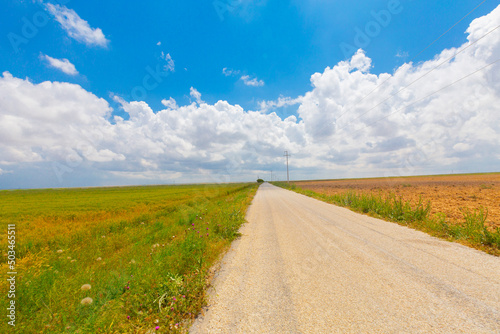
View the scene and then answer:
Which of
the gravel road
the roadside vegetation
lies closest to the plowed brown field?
the roadside vegetation

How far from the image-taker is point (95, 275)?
4.08 m

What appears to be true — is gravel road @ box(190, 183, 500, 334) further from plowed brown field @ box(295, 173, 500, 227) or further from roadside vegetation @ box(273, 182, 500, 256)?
plowed brown field @ box(295, 173, 500, 227)

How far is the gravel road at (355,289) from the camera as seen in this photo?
2471mm

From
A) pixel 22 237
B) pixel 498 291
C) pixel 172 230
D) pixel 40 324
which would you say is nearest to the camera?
pixel 40 324

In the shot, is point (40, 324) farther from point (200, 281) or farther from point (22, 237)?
point (22, 237)

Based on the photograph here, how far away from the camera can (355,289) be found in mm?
3279

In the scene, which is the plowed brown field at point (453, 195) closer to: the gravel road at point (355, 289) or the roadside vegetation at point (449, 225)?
the roadside vegetation at point (449, 225)

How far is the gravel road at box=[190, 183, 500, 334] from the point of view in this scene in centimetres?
247

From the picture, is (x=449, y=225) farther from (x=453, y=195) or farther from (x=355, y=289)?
(x=453, y=195)

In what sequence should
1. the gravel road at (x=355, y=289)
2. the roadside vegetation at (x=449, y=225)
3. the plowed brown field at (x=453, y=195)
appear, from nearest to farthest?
the gravel road at (x=355, y=289) < the roadside vegetation at (x=449, y=225) < the plowed brown field at (x=453, y=195)

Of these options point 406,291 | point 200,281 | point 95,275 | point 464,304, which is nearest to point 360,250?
point 406,291

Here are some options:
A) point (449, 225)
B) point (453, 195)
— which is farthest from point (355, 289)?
point (453, 195)

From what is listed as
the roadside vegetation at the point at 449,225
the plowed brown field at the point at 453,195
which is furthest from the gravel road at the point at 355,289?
the plowed brown field at the point at 453,195

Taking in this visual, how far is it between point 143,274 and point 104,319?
1098mm
